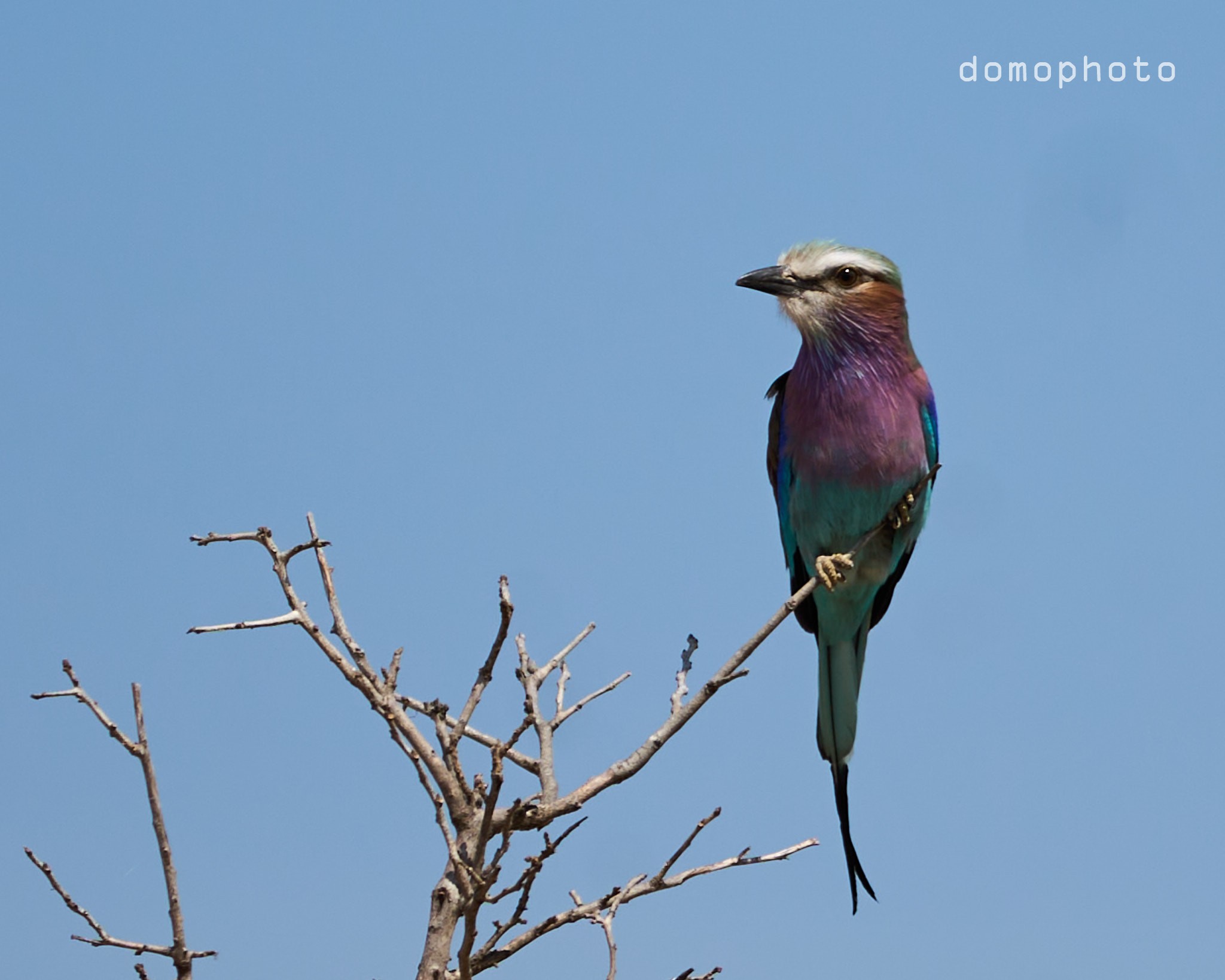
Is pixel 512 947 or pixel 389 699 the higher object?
pixel 389 699

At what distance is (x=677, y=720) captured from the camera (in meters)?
2.80

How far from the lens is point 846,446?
14.8 feet

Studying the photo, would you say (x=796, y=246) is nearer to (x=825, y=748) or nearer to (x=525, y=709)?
(x=825, y=748)

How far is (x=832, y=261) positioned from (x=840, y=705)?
62.1 inches

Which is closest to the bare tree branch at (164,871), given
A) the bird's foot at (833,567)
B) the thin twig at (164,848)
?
the thin twig at (164,848)

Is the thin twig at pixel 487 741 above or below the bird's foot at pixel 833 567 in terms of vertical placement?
below

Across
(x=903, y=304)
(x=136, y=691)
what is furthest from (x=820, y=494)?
(x=136, y=691)

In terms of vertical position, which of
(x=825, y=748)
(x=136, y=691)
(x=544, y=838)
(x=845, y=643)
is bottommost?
(x=544, y=838)

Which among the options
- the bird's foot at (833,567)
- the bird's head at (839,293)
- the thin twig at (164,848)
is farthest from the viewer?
the bird's head at (839,293)

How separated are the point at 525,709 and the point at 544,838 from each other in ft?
1.67

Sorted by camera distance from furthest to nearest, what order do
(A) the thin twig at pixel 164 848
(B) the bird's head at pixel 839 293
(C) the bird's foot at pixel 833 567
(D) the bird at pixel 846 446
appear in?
(B) the bird's head at pixel 839 293 → (D) the bird at pixel 846 446 → (C) the bird's foot at pixel 833 567 → (A) the thin twig at pixel 164 848

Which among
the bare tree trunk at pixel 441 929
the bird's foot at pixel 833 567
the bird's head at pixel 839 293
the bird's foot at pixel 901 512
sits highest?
the bird's head at pixel 839 293

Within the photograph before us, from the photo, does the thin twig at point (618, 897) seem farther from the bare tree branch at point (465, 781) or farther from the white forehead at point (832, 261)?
the white forehead at point (832, 261)

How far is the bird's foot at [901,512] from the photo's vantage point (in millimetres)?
4551
